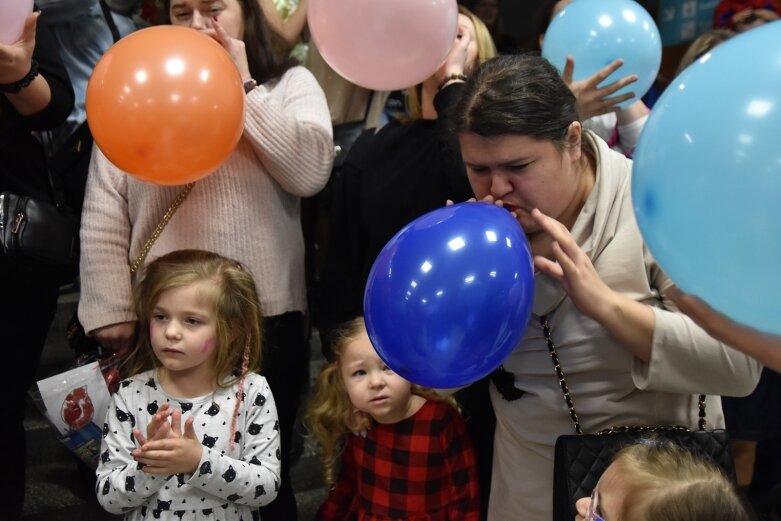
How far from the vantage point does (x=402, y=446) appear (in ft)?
5.47

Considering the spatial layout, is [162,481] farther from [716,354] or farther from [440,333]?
[716,354]

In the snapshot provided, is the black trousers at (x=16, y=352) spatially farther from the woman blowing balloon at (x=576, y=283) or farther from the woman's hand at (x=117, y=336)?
the woman blowing balloon at (x=576, y=283)

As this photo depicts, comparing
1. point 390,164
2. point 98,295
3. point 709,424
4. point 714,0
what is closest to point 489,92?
point 390,164

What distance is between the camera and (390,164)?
172 cm

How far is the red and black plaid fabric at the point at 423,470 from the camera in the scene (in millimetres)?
1660

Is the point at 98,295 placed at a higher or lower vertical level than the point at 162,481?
higher

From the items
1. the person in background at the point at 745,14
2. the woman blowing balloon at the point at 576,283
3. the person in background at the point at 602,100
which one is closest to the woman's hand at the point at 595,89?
the person in background at the point at 602,100

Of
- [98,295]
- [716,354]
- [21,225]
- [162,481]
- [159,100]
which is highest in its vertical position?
[159,100]

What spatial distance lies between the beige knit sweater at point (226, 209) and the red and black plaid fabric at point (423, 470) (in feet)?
1.30

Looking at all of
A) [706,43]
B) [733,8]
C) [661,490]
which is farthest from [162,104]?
[733,8]

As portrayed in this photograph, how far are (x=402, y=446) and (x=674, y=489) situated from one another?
735 mm

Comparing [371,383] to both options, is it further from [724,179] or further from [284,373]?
[724,179]

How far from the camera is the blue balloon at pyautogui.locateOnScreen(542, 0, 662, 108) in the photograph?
5.41ft

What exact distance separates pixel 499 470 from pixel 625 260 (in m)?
0.54
